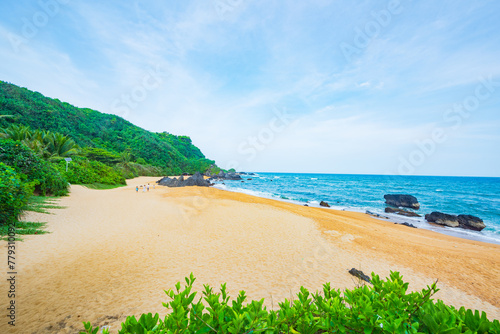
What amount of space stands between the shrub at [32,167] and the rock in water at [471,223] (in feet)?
109

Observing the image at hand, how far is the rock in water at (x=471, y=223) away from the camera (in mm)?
17372

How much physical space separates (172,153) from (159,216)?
73499 millimetres

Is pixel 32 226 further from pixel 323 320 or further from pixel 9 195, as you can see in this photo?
pixel 323 320

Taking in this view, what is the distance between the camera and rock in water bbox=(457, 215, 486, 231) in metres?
17.4

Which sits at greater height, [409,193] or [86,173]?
[86,173]

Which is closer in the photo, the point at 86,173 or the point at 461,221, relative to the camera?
the point at 461,221

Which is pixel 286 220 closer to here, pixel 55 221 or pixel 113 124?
pixel 55 221

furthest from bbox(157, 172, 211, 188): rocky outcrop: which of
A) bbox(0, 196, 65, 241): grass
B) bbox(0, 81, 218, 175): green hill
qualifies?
bbox(0, 81, 218, 175): green hill

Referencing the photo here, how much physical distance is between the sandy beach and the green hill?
40202 mm

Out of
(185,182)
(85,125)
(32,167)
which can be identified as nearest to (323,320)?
(32,167)

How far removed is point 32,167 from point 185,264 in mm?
13448

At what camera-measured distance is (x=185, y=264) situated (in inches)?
268

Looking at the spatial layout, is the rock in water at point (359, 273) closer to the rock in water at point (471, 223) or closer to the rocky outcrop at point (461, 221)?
the rocky outcrop at point (461, 221)

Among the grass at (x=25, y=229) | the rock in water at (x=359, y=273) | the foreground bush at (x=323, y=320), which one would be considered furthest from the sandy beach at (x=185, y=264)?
the foreground bush at (x=323, y=320)
